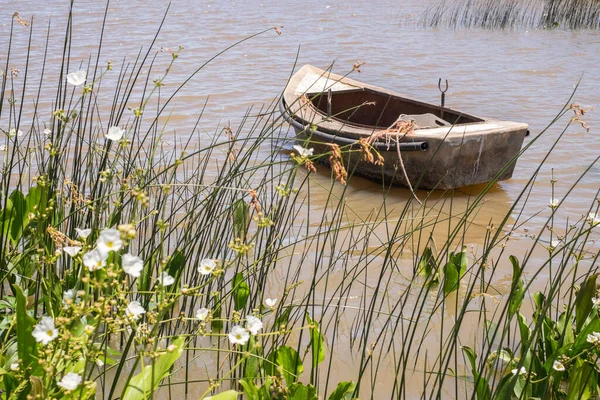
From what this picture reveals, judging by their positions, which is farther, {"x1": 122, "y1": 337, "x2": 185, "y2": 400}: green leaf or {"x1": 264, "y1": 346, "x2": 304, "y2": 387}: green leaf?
{"x1": 264, "y1": 346, "x2": 304, "y2": 387}: green leaf

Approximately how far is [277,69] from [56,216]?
18.7ft

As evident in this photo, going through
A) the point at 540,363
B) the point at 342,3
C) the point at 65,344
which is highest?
the point at 65,344

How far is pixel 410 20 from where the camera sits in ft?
37.6

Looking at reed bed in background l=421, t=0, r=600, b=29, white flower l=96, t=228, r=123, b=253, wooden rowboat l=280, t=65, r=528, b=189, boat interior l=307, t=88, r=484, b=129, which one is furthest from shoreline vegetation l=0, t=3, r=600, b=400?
reed bed in background l=421, t=0, r=600, b=29

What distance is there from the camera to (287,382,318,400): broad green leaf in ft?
5.48

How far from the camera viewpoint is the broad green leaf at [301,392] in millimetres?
1670

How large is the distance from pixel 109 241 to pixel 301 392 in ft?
2.62

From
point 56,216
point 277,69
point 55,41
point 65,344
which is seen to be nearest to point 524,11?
point 277,69

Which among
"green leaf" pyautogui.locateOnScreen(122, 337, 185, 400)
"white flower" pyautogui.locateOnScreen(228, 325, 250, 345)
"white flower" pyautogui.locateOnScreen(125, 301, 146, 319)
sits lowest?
"green leaf" pyautogui.locateOnScreen(122, 337, 185, 400)

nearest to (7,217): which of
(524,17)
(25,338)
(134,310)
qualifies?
(25,338)

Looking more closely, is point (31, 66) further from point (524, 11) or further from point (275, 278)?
point (524, 11)

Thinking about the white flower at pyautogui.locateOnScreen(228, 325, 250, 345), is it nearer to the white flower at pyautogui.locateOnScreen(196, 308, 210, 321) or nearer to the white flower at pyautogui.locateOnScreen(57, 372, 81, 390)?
the white flower at pyautogui.locateOnScreen(196, 308, 210, 321)

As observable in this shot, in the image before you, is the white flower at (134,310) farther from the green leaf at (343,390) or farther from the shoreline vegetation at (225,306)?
the green leaf at (343,390)

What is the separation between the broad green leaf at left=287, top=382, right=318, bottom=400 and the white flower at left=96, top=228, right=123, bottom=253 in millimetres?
761
